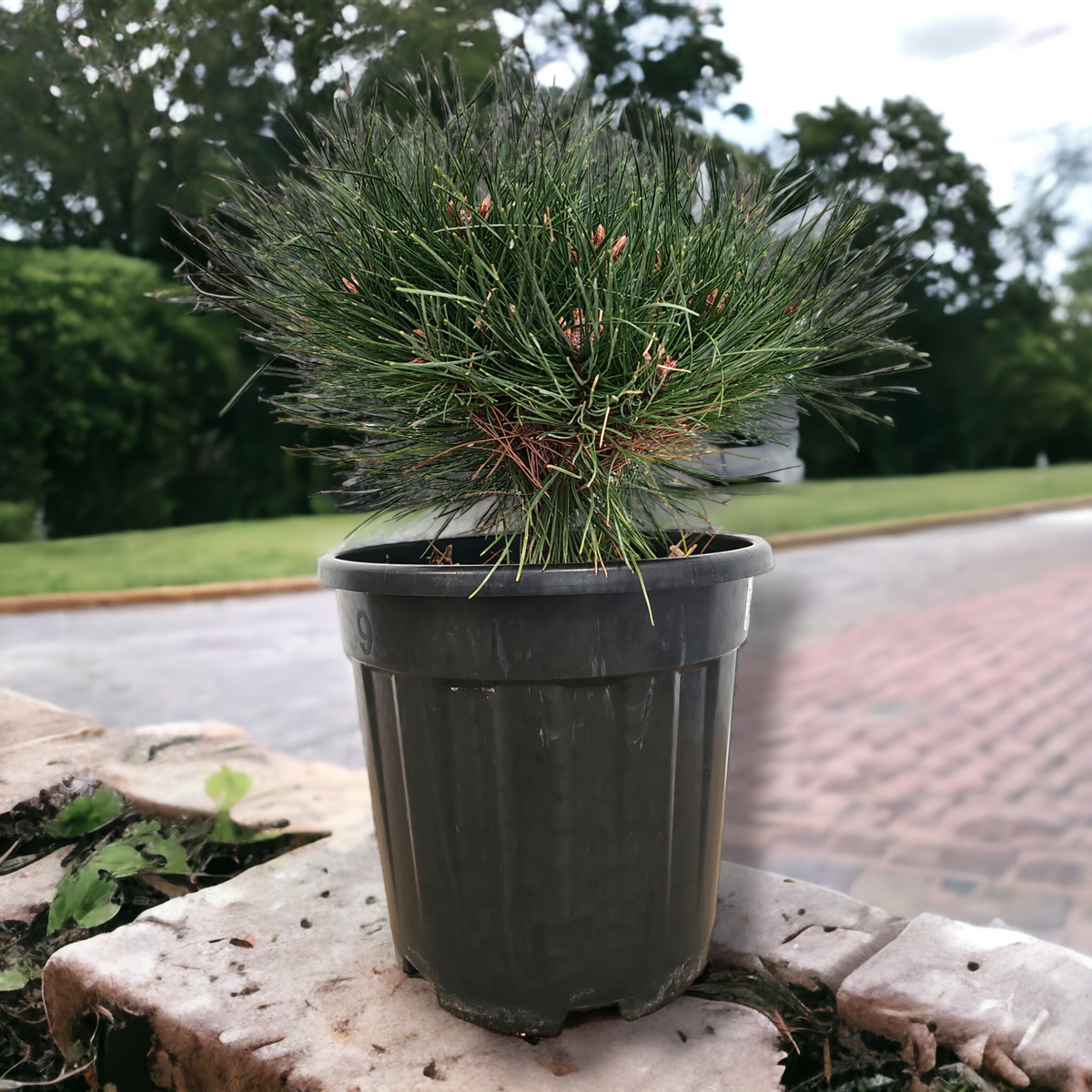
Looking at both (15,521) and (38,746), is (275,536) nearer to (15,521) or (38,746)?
(15,521)

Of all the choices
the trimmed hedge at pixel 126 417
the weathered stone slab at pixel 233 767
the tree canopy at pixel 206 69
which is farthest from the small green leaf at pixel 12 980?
the trimmed hedge at pixel 126 417

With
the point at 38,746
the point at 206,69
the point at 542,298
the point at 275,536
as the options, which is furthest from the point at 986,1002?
the point at 275,536

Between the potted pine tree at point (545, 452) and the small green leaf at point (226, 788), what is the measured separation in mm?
564

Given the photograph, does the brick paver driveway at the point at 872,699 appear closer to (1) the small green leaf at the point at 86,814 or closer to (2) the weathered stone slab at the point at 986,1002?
(2) the weathered stone slab at the point at 986,1002

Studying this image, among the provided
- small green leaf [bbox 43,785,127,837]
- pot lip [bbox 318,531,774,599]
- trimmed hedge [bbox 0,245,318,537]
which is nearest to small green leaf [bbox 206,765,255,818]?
small green leaf [bbox 43,785,127,837]

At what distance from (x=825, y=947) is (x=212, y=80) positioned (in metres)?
2.35

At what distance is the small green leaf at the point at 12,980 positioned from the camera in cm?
107

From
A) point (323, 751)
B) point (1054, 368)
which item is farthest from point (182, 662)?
point (1054, 368)

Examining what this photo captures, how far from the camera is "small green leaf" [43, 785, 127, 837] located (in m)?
1.30

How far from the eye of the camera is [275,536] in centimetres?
666

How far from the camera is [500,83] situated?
88 cm

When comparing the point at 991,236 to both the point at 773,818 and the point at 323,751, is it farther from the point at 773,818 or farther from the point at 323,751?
the point at 323,751

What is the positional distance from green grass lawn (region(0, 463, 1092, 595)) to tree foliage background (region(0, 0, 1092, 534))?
74 centimetres

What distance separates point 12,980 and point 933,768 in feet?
7.00
